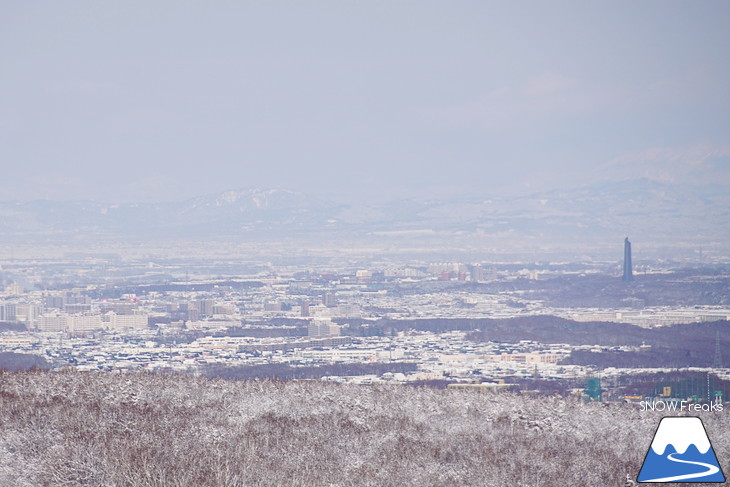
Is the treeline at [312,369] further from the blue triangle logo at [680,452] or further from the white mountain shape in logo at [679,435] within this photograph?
the white mountain shape in logo at [679,435]

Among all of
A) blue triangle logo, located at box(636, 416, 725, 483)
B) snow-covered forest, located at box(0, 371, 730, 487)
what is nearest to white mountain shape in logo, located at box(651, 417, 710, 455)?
blue triangle logo, located at box(636, 416, 725, 483)

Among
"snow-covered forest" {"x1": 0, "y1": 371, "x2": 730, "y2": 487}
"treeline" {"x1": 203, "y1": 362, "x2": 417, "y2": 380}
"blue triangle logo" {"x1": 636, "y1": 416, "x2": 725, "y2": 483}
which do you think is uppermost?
"blue triangle logo" {"x1": 636, "y1": 416, "x2": 725, "y2": 483}

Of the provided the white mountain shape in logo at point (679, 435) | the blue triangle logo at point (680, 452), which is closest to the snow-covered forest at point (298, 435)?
the blue triangle logo at point (680, 452)

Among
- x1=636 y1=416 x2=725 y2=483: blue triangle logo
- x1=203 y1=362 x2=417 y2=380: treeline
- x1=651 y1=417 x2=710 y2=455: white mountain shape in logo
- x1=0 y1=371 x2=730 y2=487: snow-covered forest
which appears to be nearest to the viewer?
x1=636 y1=416 x2=725 y2=483: blue triangle logo

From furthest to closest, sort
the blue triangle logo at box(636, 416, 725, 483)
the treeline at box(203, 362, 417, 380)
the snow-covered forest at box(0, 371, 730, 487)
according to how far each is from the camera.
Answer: the treeline at box(203, 362, 417, 380)
the snow-covered forest at box(0, 371, 730, 487)
the blue triangle logo at box(636, 416, 725, 483)

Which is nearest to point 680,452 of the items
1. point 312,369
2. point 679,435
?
point 679,435

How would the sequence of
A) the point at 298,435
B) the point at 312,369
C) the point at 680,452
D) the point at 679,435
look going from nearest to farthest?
1. the point at 680,452
2. the point at 679,435
3. the point at 298,435
4. the point at 312,369

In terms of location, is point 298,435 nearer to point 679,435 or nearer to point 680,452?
point 679,435

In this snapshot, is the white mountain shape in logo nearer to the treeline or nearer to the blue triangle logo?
the blue triangle logo
